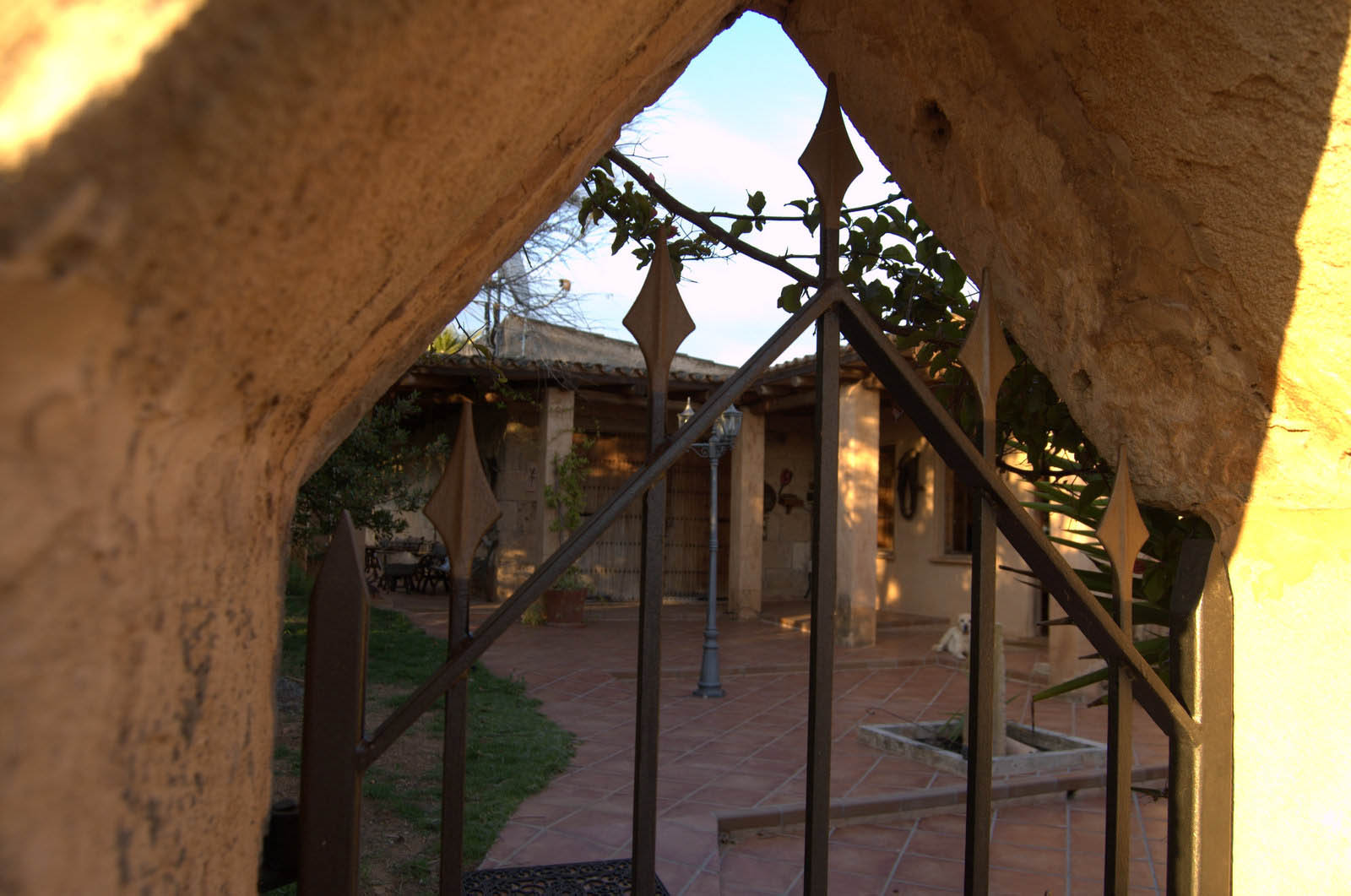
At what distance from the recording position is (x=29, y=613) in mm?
356

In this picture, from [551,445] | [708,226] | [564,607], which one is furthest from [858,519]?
[708,226]

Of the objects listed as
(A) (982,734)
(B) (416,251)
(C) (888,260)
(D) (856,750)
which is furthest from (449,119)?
(D) (856,750)

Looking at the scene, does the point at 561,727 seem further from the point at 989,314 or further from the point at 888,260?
the point at 989,314

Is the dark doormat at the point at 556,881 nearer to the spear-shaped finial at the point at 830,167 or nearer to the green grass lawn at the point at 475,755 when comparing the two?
the green grass lawn at the point at 475,755

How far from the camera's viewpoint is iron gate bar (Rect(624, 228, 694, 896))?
0.98 metres

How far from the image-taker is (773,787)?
4379mm

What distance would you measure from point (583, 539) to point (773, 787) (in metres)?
3.82

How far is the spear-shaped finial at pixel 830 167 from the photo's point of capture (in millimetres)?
1142

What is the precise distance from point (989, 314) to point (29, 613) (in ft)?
3.41

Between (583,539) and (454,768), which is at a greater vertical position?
(583,539)

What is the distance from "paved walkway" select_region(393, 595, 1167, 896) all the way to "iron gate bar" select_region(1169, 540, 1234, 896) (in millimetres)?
881

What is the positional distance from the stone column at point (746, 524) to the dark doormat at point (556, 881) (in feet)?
26.3

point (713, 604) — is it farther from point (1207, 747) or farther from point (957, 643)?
point (1207, 747)

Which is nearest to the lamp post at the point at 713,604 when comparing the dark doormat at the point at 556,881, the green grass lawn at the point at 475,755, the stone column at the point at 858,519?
the green grass lawn at the point at 475,755
